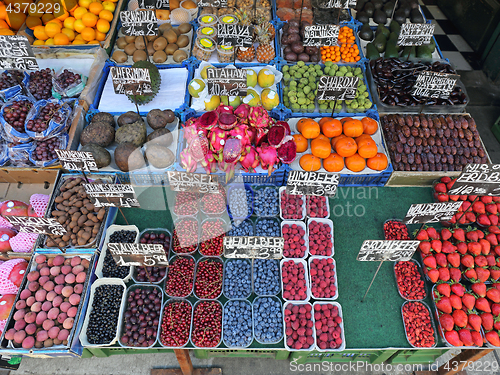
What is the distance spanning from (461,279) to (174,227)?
2.74m

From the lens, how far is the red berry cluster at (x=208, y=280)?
2.87 meters

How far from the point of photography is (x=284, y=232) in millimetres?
3102

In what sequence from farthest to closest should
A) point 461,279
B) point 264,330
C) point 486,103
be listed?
1. point 486,103
2. point 461,279
3. point 264,330

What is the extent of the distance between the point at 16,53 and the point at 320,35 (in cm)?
326

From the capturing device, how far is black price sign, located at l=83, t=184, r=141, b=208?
104 inches

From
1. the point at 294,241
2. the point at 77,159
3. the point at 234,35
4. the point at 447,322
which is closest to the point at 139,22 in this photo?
the point at 234,35

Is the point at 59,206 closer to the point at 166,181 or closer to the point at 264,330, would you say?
the point at 166,181

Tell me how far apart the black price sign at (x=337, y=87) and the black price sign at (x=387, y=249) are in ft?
5.23

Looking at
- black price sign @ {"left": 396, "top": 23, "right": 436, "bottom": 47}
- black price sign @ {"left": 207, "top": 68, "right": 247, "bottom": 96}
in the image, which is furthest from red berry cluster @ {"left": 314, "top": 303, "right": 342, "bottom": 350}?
black price sign @ {"left": 396, "top": 23, "right": 436, "bottom": 47}

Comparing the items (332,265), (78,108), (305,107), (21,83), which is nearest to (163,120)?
(78,108)

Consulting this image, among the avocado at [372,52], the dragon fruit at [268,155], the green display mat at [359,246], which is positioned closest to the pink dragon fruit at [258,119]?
the dragon fruit at [268,155]

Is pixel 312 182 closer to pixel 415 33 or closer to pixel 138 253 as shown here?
pixel 138 253

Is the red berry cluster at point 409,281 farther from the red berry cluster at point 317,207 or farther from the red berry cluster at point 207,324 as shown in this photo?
the red berry cluster at point 207,324

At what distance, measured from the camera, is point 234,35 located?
138 inches
